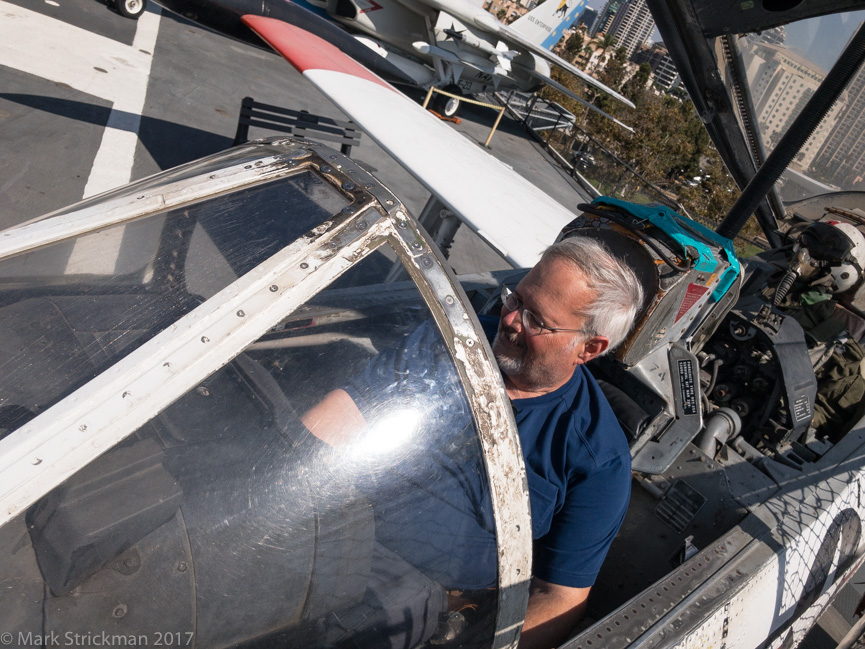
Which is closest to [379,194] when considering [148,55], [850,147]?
[850,147]

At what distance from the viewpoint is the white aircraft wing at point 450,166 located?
138 inches

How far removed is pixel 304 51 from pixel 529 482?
518cm

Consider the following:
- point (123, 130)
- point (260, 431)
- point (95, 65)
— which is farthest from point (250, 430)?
point (95, 65)

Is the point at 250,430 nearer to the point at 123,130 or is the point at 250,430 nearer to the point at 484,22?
the point at 123,130

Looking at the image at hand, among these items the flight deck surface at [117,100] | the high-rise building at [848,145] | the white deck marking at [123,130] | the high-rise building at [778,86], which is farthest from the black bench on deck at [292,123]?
the high-rise building at [848,145]

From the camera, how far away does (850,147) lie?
10.2 feet

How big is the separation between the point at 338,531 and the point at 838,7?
2.75 metres

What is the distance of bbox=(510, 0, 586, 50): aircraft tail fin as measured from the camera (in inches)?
592

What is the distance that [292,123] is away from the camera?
613cm

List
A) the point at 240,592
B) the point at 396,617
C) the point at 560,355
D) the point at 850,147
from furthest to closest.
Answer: the point at 850,147 → the point at 560,355 → the point at 396,617 → the point at 240,592

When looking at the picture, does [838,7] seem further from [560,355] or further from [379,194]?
[379,194]

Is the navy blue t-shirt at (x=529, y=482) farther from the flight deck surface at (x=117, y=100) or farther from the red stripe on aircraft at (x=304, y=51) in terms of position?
the red stripe on aircraft at (x=304, y=51)

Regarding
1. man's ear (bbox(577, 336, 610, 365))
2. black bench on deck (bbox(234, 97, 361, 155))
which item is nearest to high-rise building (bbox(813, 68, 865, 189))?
man's ear (bbox(577, 336, 610, 365))

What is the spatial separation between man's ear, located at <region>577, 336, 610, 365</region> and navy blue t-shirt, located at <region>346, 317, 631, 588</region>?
0.10m
